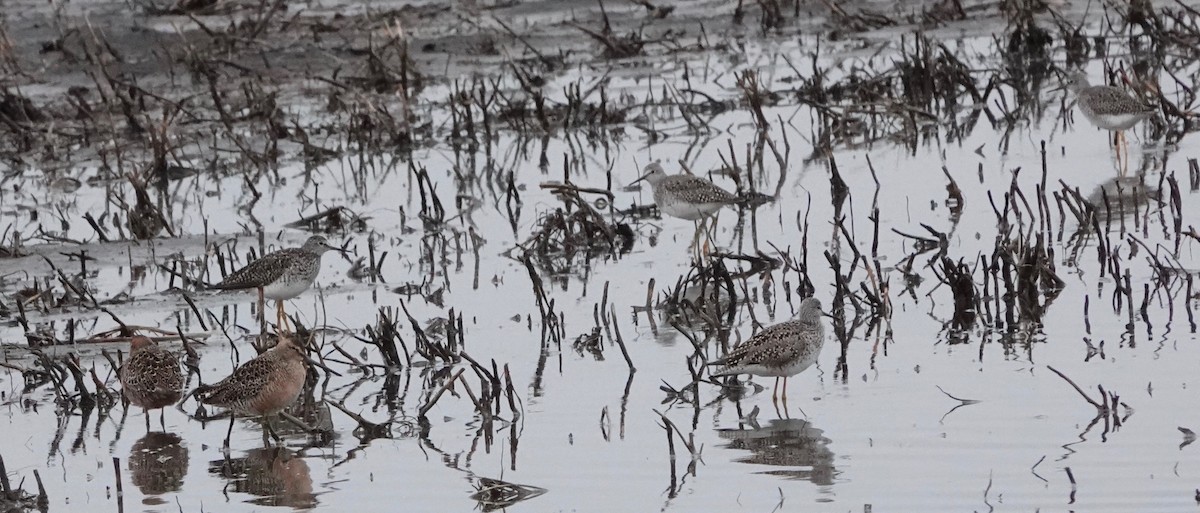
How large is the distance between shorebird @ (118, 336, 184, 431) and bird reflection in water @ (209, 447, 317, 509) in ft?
2.11

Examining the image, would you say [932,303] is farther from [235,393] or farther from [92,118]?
[92,118]

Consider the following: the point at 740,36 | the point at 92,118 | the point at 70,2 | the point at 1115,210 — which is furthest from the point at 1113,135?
the point at 70,2

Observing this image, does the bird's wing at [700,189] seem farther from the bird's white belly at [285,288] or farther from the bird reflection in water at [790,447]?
the bird reflection in water at [790,447]

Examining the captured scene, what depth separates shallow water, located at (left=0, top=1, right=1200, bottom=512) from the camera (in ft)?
21.4

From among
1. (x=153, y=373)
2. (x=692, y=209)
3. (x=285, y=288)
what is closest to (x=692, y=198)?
(x=692, y=209)

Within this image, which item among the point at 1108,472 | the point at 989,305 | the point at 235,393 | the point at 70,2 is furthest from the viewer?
the point at 70,2

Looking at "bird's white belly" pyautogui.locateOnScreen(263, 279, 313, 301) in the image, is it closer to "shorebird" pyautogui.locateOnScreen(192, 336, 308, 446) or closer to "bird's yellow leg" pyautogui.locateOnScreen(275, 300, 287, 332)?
"bird's yellow leg" pyautogui.locateOnScreen(275, 300, 287, 332)

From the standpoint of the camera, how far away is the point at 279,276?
31.4 feet

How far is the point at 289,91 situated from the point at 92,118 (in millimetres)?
2619

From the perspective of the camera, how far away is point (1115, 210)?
1120 cm

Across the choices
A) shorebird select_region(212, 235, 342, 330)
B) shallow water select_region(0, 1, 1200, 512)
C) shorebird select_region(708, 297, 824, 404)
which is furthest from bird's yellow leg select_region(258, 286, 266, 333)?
shorebird select_region(708, 297, 824, 404)

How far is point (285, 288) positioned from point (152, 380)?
1.94 meters

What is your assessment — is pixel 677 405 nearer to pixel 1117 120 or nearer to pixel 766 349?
pixel 766 349

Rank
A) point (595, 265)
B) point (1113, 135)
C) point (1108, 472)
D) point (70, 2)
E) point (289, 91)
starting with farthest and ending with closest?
point (70, 2), point (289, 91), point (1113, 135), point (595, 265), point (1108, 472)
